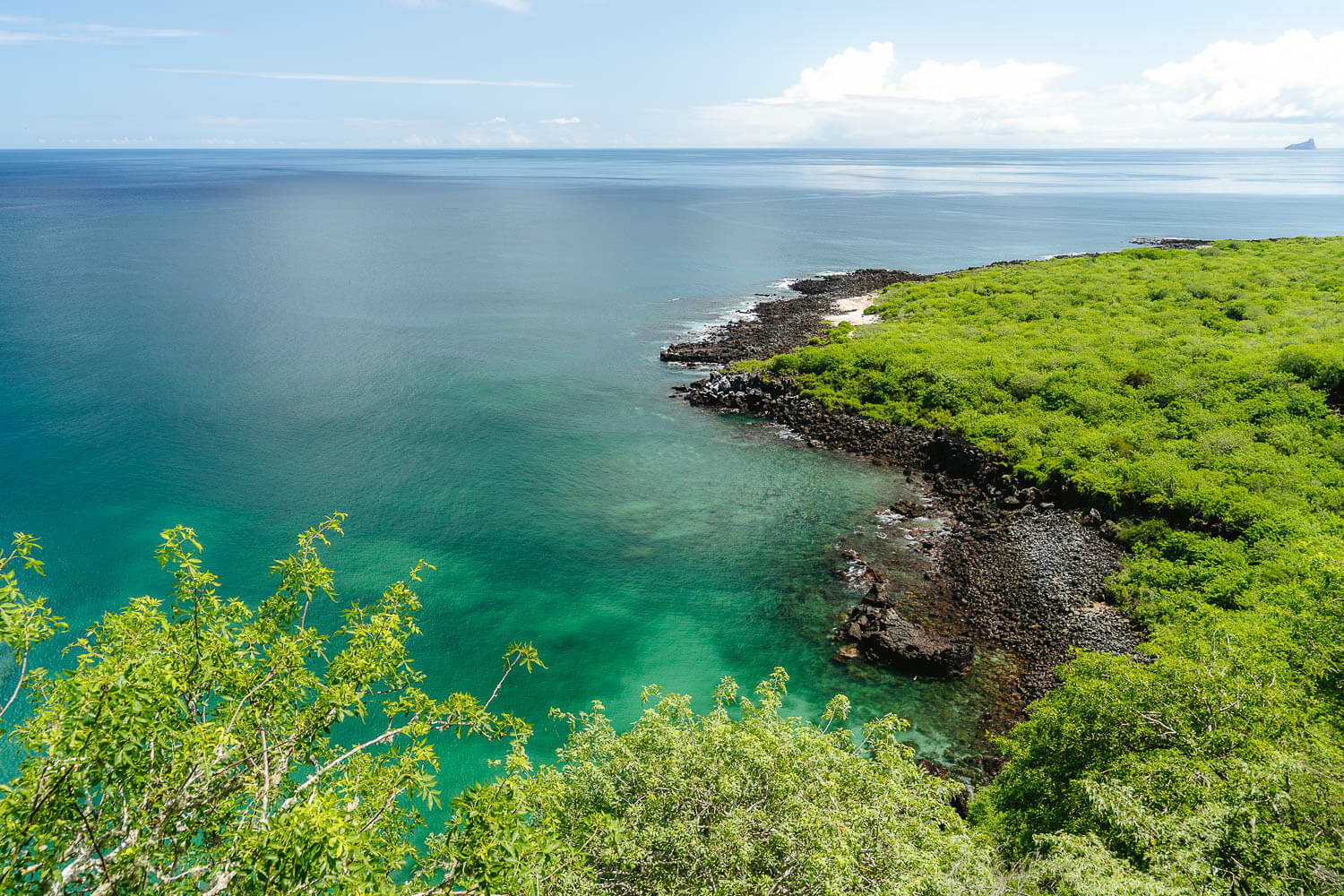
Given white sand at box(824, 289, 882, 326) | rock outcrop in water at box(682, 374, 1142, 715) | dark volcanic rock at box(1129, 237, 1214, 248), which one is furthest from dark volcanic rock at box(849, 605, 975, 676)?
dark volcanic rock at box(1129, 237, 1214, 248)

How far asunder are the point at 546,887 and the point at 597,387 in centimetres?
6050

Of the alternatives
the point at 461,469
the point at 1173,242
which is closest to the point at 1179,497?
the point at 461,469

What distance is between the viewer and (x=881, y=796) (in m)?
18.7

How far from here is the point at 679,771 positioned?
19047mm

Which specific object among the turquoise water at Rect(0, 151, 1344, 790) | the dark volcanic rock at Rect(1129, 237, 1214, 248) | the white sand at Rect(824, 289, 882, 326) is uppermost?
the dark volcanic rock at Rect(1129, 237, 1214, 248)

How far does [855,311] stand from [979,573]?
197 ft

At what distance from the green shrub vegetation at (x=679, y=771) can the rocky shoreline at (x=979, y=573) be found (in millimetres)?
2974

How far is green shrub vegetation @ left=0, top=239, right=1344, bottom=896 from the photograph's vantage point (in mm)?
11211

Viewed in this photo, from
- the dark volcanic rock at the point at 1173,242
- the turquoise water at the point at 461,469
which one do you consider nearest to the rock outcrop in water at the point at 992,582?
the turquoise water at the point at 461,469

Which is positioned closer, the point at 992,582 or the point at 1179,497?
the point at 992,582

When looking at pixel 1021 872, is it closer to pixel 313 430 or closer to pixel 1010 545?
pixel 1010 545

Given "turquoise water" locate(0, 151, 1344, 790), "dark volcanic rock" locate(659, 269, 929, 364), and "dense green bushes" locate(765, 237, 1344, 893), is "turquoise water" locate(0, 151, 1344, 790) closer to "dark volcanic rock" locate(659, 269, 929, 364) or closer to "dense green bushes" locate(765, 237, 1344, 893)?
"dark volcanic rock" locate(659, 269, 929, 364)

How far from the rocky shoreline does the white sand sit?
1121 inches

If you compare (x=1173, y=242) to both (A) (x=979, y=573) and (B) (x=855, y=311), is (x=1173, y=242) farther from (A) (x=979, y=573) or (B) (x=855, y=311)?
(A) (x=979, y=573)
